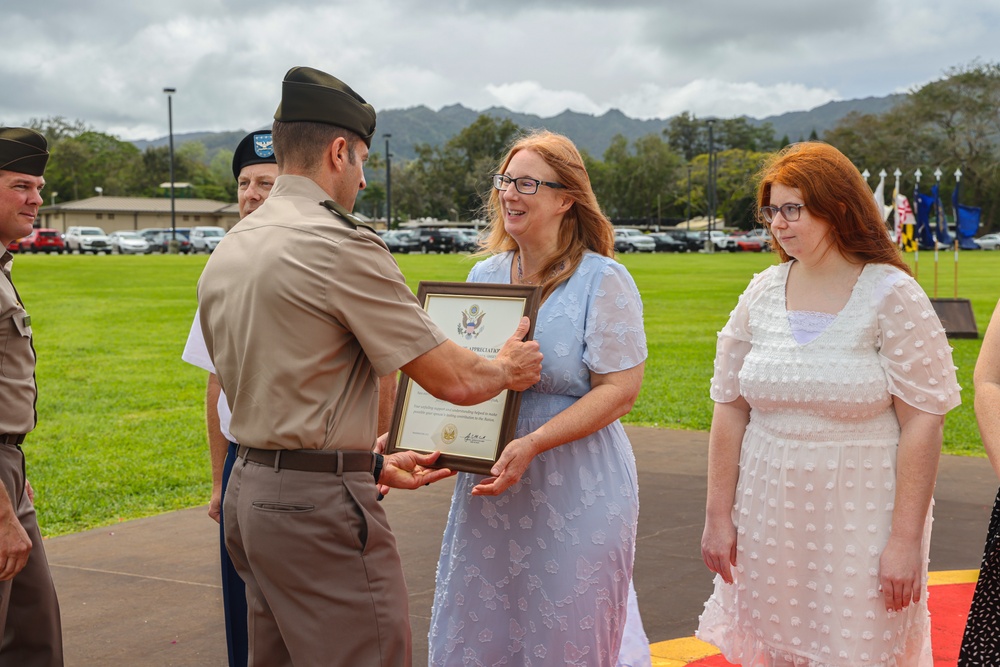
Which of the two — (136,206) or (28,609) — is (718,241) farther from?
(28,609)

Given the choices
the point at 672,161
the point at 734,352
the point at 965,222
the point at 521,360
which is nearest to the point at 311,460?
the point at 521,360

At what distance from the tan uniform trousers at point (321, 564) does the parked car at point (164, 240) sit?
5814 centimetres

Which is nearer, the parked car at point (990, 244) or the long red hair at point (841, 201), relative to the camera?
the long red hair at point (841, 201)

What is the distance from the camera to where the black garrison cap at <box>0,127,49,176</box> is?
11.7 feet

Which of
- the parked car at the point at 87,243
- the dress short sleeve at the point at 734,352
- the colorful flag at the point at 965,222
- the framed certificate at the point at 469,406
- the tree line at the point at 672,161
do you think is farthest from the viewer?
the tree line at the point at 672,161

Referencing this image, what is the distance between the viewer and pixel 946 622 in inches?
185

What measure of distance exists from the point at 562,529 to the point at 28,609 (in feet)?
6.00

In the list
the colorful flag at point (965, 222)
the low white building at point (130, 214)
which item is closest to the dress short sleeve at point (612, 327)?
the colorful flag at point (965, 222)

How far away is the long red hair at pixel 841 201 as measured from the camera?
3.12 metres

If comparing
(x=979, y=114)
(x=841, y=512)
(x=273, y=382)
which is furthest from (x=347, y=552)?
(x=979, y=114)

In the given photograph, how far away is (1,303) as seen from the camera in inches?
127

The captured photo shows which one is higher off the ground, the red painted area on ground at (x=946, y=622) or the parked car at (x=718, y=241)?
the parked car at (x=718, y=241)

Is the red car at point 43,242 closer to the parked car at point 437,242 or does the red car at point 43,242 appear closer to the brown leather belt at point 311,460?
the parked car at point 437,242

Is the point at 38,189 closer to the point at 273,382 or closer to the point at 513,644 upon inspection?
the point at 273,382
